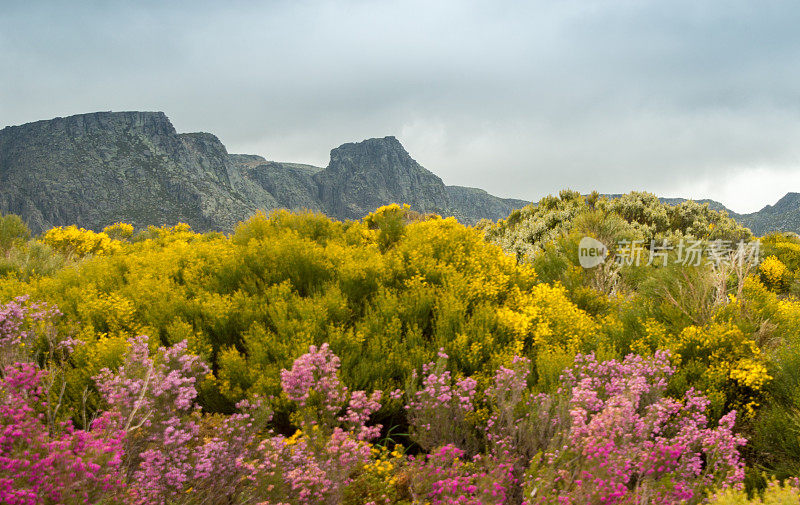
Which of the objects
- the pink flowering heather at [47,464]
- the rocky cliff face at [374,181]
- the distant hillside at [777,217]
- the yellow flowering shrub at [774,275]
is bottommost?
the pink flowering heather at [47,464]

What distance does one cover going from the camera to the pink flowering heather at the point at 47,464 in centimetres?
178

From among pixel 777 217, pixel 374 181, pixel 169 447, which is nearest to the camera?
pixel 169 447

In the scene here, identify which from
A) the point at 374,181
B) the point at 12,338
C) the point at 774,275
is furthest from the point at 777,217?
the point at 374,181

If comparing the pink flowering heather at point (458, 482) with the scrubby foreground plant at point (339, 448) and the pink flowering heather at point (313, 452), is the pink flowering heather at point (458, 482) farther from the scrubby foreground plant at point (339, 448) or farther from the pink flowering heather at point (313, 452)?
the pink flowering heather at point (313, 452)

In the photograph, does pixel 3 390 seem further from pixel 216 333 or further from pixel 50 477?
pixel 216 333

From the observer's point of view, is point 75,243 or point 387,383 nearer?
point 387,383

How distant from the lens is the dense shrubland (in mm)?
2533

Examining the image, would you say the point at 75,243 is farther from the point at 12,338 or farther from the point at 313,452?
the point at 313,452

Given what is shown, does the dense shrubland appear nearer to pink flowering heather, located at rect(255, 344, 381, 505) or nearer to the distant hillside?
pink flowering heather, located at rect(255, 344, 381, 505)

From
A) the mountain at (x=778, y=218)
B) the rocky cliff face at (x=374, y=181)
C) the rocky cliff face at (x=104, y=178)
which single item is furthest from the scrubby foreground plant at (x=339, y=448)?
the rocky cliff face at (x=374, y=181)

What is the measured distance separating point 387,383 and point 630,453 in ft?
7.29

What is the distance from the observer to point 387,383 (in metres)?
4.15

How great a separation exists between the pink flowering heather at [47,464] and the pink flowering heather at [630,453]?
2.41 metres

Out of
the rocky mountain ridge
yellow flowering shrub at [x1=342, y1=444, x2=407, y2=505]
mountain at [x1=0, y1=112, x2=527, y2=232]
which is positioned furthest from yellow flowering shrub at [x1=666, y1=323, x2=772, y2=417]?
mountain at [x1=0, y1=112, x2=527, y2=232]
